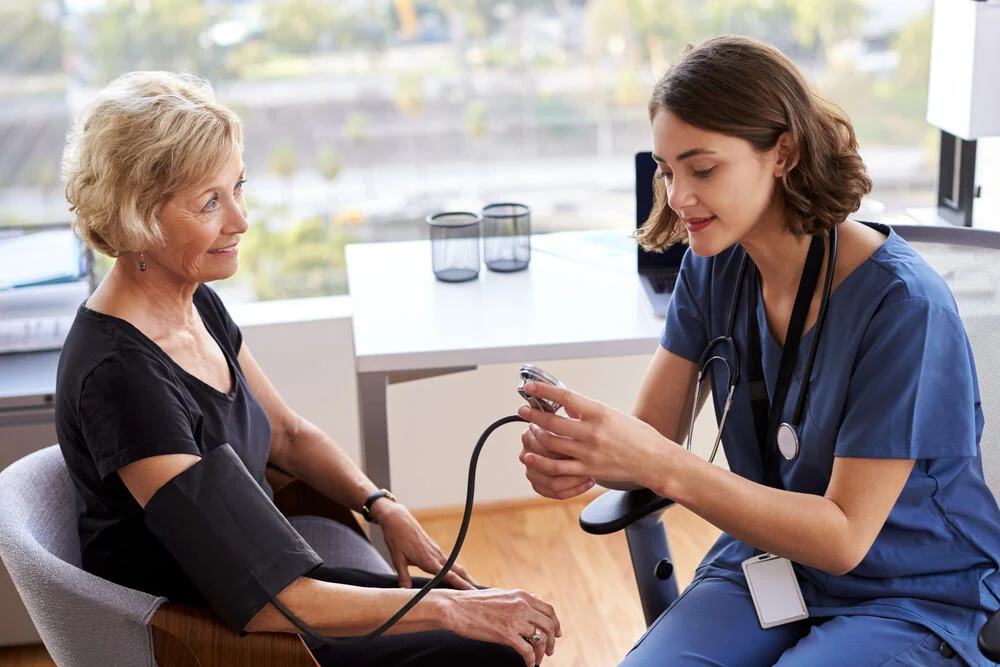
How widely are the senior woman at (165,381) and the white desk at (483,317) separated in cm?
40

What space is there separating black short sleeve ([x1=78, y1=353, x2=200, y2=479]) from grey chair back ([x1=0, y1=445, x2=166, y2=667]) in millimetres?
109

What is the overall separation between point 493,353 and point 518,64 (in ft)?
4.43

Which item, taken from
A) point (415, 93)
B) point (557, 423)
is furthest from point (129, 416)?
point (415, 93)

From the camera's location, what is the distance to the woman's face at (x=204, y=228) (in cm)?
139

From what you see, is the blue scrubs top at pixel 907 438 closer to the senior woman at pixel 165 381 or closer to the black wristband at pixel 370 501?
the senior woman at pixel 165 381

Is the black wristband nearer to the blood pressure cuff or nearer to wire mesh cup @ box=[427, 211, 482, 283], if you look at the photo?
the blood pressure cuff

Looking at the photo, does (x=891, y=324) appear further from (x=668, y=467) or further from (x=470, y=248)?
(x=470, y=248)

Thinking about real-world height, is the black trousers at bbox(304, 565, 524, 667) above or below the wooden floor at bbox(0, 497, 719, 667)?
above

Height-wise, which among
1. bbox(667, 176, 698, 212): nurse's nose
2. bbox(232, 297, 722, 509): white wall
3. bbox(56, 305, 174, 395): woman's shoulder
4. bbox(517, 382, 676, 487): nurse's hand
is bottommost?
bbox(232, 297, 722, 509): white wall

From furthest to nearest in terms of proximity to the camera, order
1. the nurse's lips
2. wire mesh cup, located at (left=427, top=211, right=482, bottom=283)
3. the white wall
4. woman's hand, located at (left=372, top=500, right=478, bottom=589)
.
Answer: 1. the white wall
2. wire mesh cup, located at (left=427, top=211, right=482, bottom=283)
3. woman's hand, located at (left=372, top=500, right=478, bottom=589)
4. the nurse's lips

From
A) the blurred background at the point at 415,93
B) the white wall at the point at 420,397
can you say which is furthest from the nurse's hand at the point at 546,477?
the blurred background at the point at 415,93

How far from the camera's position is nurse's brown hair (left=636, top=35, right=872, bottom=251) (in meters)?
1.30

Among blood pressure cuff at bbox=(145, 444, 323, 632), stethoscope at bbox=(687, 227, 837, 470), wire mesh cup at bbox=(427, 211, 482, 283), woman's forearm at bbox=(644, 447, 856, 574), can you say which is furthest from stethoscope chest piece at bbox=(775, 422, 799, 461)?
wire mesh cup at bbox=(427, 211, 482, 283)

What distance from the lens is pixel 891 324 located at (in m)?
1.28
